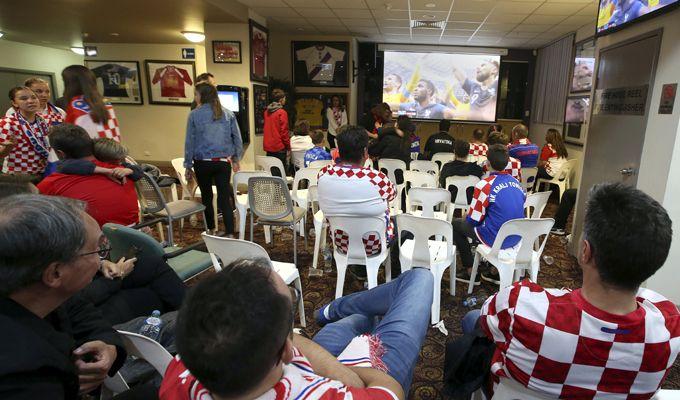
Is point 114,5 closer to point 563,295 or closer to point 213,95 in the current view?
point 213,95

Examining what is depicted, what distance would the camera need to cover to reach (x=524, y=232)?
94.0 inches

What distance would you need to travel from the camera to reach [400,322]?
118 centimetres

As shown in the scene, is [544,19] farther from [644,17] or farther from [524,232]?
[524,232]

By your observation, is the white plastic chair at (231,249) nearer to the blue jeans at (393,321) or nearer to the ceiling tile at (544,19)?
the blue jeans at (393,321)

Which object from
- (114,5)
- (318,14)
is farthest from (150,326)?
(318,14)

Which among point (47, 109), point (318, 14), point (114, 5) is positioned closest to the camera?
point (47, 109)

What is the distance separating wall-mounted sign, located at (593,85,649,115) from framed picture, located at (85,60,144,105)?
339 inches

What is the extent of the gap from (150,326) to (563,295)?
1.47 m

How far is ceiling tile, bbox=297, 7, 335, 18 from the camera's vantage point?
19.1ft

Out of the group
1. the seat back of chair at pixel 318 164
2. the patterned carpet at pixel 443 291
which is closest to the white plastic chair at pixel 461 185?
the patterned carpet at pixel 443 291

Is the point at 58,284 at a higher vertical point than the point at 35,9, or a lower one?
lower

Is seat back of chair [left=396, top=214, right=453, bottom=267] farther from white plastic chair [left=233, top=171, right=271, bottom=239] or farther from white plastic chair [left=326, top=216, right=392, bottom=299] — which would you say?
white plastic chair [left=233, top=171, right=271, bottom=239]

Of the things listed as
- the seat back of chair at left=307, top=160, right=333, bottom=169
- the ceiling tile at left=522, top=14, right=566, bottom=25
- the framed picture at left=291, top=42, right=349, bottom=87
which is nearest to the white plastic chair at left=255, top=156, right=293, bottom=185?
the seat back of chair at left=307, top=160, right=333, bottom=169

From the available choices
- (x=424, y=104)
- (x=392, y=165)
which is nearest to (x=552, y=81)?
(x=424, y=104)
